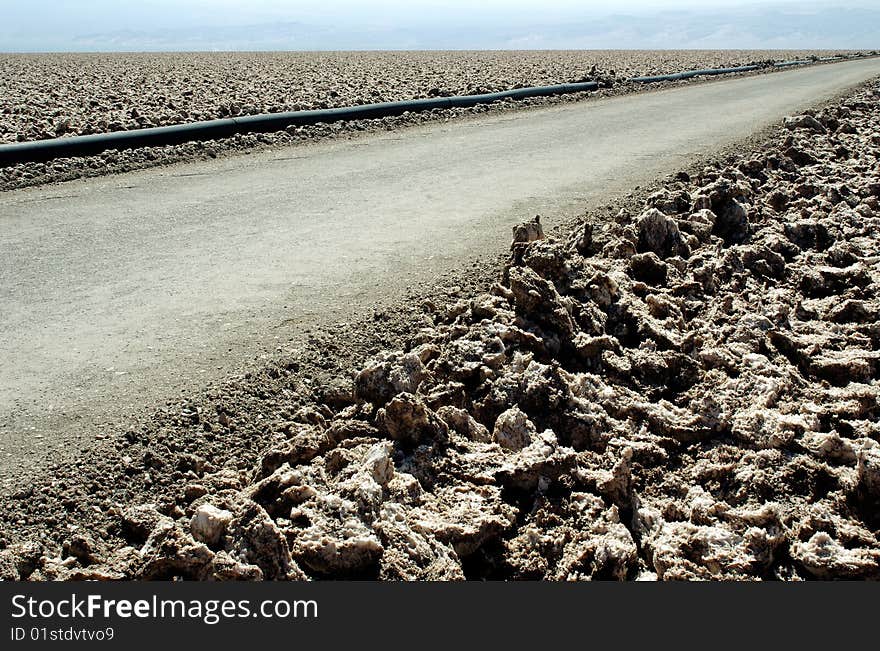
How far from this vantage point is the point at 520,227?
538 cm

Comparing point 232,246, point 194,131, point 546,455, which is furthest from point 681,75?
point 546,455

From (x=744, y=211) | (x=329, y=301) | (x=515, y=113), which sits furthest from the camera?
(x=515, y=113)

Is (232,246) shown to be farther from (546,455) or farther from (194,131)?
(194,131)

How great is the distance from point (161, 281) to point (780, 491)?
357cm

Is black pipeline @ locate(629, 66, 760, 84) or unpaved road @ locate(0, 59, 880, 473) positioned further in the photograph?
black pipeline @ locate(629, 66, 760, 84)

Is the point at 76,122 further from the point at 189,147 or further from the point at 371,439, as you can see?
the point at 371,439

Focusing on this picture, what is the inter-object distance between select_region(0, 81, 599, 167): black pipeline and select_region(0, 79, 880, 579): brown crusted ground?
210 inches

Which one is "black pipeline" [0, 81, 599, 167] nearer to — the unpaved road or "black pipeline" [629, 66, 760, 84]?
the unpaved road

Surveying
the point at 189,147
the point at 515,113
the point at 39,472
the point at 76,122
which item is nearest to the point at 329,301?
the point at 39,472

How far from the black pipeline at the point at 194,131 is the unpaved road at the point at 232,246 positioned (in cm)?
80

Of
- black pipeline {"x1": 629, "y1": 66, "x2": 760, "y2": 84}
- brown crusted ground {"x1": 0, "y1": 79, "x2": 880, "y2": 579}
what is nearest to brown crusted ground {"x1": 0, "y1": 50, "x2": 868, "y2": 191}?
black pipeline {"x1": 629, "y1": 66, "x2": 760, "y2": 84}

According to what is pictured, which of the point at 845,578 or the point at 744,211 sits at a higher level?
the point at 744,211

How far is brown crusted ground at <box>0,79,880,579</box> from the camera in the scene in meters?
2.56

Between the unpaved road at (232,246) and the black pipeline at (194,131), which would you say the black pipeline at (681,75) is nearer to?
the black pipeline at (194,131)
